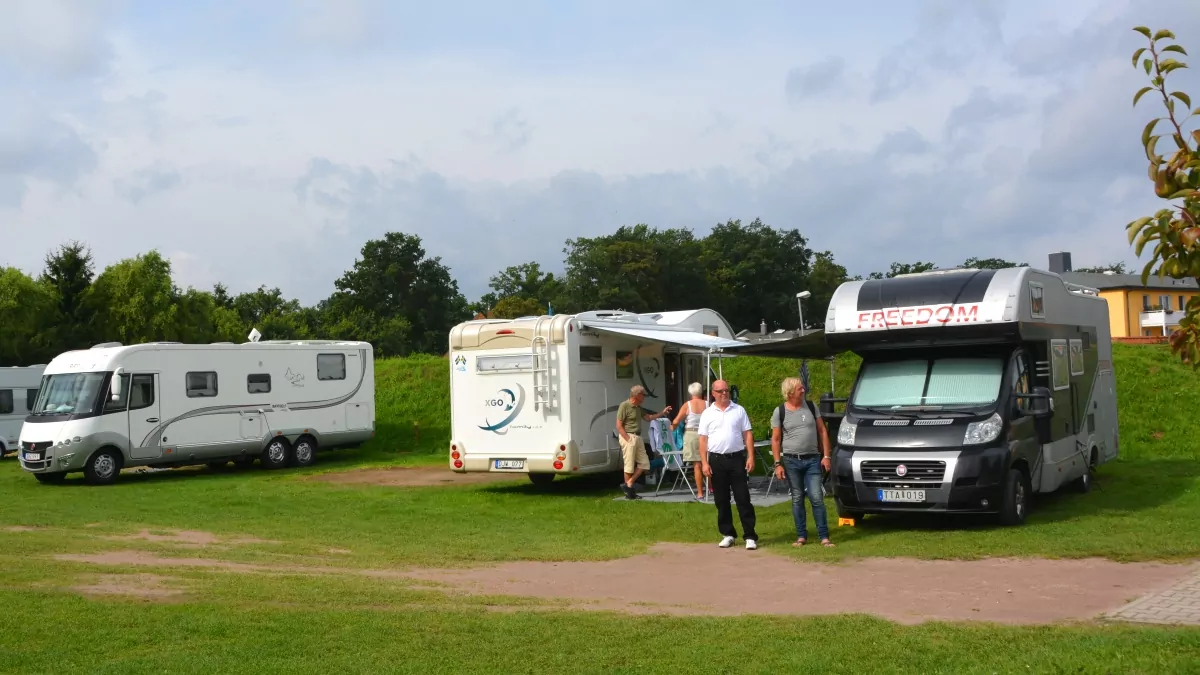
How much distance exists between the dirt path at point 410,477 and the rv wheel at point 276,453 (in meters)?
1.90

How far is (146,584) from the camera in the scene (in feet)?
28.6

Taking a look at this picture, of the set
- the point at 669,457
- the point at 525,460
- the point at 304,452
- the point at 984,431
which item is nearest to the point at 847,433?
the point at 984,431

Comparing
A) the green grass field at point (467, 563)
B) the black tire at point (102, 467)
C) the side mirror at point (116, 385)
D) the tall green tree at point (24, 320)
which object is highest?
the tall green tree at point (24, 320)

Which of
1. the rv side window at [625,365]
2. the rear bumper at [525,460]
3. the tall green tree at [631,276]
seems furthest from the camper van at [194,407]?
the tall green tree at [631,276]

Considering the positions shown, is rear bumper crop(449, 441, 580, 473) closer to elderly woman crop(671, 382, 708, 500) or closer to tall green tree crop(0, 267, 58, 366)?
elderly woman crop(671, 382, 708, 500)

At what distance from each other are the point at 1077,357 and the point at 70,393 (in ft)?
55.8

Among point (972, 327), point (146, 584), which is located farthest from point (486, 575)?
point (972, 327)

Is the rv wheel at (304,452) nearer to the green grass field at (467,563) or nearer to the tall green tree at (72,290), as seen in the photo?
the green grass field at (467,563)

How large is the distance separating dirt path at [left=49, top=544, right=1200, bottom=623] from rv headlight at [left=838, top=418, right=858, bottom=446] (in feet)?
5.65

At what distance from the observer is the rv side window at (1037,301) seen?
12.0 metres

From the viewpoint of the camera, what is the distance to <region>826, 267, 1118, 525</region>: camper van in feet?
35.7

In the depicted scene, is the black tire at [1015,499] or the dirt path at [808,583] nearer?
the dirt path at [808,583]

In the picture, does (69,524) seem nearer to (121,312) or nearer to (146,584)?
(146,584)

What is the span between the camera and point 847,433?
38.0 feet
